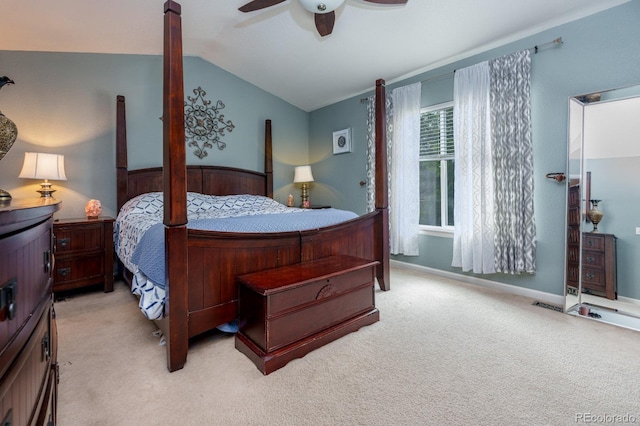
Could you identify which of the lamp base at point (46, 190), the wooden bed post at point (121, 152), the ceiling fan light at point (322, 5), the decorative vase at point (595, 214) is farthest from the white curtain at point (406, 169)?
the lamp base at point (46, 190)

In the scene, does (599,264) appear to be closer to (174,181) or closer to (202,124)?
(174,181)

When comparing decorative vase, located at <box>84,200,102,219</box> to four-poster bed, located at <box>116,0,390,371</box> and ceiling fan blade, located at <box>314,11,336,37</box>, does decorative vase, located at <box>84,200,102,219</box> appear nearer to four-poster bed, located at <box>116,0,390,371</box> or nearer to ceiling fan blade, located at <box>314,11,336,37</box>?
four-poster bed, located at <box>116,0,390,371</box>

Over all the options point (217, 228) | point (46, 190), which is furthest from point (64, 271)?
point (217, 228)

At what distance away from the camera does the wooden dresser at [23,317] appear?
591 millimetres

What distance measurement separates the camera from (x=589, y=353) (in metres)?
1.89

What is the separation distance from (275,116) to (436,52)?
2.52 meters

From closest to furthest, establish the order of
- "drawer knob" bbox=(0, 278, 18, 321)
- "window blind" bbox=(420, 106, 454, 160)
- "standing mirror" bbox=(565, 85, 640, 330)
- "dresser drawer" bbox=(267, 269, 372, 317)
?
"drawer knob" bbox=(0, 278, 18, 321) → "dresser drawer" bbox=(267, 269, 372, 317) → "standing mirror" bbox=(565, 85, 640, 330) → "window blind" bbox=(420, 106, 454, 160)

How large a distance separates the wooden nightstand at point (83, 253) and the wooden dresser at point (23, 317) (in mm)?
2403

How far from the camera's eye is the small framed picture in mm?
4539

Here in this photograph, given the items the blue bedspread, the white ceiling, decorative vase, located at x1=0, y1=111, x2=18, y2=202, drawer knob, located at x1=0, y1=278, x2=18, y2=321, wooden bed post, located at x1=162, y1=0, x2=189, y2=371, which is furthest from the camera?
the white ceiling

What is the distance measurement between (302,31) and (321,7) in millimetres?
1031

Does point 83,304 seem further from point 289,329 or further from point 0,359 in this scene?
point 0,359

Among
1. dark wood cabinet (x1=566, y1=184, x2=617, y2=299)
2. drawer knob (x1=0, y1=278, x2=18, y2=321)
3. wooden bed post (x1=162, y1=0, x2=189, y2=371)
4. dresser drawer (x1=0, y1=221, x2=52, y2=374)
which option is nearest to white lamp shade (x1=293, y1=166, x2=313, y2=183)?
wooden bed post (x1=162, y1=0, x2=189, y2=371)

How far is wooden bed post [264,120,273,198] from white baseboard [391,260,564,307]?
2202 mm
